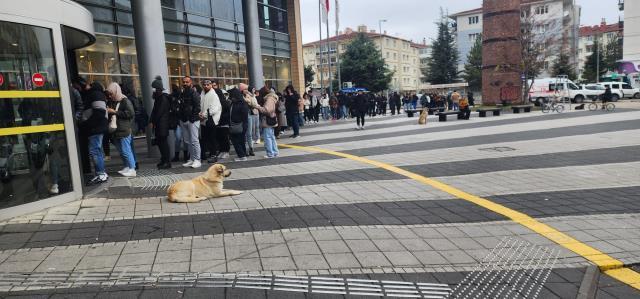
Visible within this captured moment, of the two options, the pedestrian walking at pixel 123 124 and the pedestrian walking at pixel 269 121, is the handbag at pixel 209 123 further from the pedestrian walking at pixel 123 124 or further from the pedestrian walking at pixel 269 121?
the pedestrian walking at pixel 123 124

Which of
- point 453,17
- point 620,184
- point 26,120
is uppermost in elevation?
point 453,17

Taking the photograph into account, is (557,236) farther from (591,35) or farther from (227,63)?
(591,35)

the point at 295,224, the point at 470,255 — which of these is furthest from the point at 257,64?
the point at 470,255

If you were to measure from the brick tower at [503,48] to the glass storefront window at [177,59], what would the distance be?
770 inches

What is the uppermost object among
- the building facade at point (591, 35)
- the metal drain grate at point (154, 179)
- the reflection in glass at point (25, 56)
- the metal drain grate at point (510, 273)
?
the building facade at point (591, 35)

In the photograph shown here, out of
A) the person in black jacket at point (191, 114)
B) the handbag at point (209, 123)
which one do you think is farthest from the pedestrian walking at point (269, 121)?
the person in black jacket at point (191, 114)

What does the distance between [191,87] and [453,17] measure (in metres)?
92.1

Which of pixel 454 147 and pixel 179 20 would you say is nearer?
pixel 454 147

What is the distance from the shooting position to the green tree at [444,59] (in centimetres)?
6269

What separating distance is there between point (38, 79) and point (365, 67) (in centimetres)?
4893

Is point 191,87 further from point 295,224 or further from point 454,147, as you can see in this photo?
Result: point 454,147

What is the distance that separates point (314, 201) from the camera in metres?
6.19

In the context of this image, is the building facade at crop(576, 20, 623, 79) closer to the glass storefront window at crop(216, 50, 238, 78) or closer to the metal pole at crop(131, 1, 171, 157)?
the glass storefront window at crop(216, 50, 238, 78)

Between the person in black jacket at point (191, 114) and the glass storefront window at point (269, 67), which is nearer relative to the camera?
the person in black jacket at point (191, 114)
